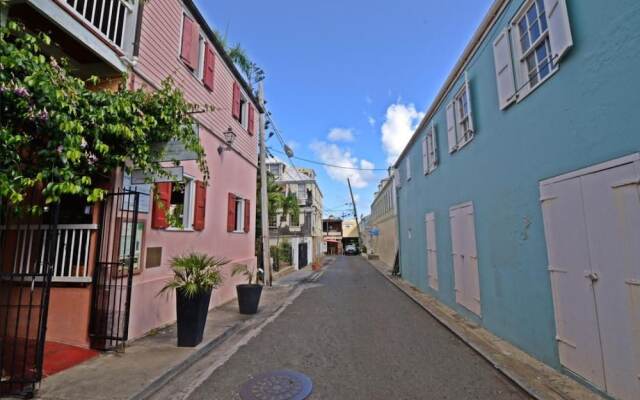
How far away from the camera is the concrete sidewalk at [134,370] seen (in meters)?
3.48

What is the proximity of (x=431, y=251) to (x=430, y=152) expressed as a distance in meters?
3.14

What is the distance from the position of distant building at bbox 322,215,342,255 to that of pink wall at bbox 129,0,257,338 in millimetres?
42228

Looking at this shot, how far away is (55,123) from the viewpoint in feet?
11.2

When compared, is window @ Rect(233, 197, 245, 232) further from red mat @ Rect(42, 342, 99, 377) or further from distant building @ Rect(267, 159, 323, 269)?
distant building @ Rect(267, 159, 323, 269)

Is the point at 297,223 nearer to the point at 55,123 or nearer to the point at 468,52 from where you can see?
the point at 468,52

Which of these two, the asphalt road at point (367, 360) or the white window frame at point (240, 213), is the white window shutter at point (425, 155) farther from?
the white window frame at point (240, 213)

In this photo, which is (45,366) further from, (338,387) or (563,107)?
(563,107)

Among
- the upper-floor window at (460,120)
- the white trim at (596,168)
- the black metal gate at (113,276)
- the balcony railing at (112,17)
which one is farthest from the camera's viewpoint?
the upper-floor window at (460,120)

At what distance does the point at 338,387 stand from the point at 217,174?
640cm

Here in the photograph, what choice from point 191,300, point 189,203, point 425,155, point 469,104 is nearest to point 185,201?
point 189,203

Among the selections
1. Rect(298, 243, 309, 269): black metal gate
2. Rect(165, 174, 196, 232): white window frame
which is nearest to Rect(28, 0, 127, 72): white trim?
Rect(165, 174, 196, 232): white window frame

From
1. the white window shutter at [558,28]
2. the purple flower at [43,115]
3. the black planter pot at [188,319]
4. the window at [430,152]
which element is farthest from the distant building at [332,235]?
the purple flower at [43,115]

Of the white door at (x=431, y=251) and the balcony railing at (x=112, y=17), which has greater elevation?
the balcony railing at (x=112, y=17)

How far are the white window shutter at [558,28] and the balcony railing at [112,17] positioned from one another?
6.31m
